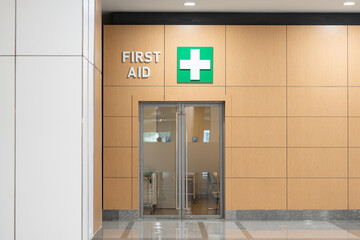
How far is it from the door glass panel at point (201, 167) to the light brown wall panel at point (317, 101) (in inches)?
60.4

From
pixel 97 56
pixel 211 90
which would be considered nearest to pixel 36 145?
pixel 97 56

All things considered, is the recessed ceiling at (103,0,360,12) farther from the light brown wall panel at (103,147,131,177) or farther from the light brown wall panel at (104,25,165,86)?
the light brown wall panel at (103,147,131,177)

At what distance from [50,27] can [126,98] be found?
3.07 metres

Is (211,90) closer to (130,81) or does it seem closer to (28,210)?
(130,81)

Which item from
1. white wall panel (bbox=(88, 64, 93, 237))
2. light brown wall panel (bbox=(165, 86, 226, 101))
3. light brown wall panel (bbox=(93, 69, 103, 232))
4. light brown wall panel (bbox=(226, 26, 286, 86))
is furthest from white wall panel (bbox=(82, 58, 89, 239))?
light brown wall panel (bbox=(226, 26, 286, 86))

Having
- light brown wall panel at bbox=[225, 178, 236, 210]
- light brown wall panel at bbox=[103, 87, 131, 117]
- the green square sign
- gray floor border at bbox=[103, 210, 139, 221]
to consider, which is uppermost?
the green square sign

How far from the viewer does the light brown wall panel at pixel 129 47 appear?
809 cm

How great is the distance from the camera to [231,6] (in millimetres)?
7859

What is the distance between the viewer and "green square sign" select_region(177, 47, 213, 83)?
317 inches

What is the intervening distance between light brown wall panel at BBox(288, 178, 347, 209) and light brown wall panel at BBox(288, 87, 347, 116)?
4.02ft

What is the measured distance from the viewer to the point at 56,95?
16.8 feet

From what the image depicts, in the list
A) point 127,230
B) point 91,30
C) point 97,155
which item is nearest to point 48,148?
point 97,155

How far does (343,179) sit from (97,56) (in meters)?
5.03

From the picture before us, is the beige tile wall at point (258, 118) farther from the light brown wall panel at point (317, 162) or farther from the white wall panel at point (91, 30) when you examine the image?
the white wall panel at point (91, 30)
